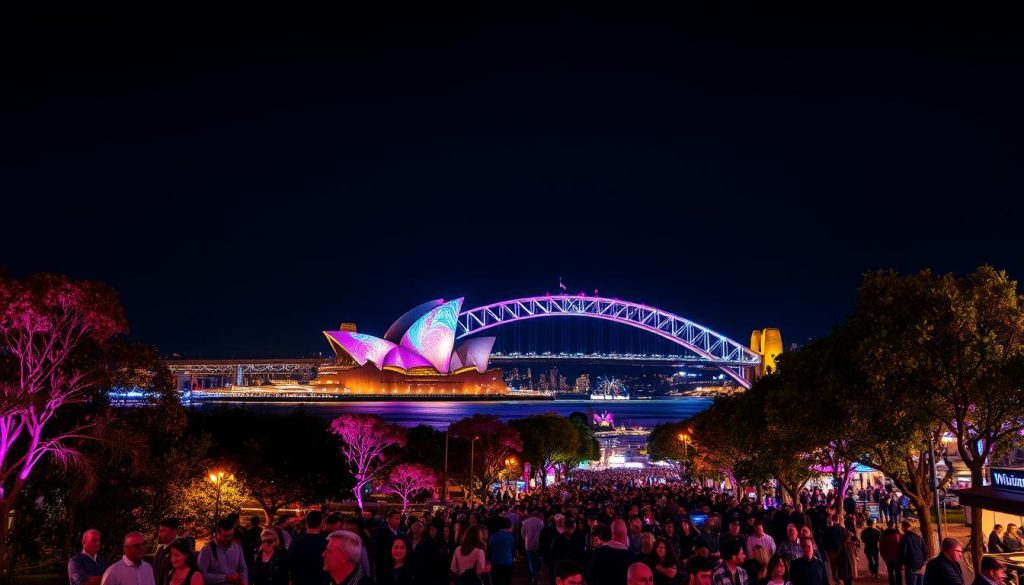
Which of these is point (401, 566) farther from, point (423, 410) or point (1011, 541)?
point (423, 410)

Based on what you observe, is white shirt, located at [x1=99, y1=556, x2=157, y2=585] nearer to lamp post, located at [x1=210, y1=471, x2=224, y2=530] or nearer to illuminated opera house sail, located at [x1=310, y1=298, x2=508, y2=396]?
lamp post, located at [x1=210, y1=471, x2=224, y2=530]

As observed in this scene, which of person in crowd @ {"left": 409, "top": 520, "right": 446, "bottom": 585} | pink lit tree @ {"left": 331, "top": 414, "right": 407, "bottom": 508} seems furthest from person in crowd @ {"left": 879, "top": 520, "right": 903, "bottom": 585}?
pink lit tree @ {"left": 331, "top": 414, "right": 407, "bottom": 508}

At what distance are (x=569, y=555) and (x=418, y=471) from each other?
1312 inches

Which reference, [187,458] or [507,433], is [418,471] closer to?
[507,433]

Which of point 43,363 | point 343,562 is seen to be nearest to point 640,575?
point 343,562

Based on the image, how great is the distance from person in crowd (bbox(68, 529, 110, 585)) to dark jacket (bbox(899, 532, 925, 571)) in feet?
34.5

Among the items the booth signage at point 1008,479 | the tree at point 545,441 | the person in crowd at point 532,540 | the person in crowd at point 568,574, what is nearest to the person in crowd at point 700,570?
the person in crowd at point 568,574

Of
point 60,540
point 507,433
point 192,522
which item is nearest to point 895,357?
point 60,540

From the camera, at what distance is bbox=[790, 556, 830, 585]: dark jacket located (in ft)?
27.8

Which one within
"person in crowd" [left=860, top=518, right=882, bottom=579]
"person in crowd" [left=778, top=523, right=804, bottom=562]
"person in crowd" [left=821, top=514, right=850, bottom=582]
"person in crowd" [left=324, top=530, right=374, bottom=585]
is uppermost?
"person in crowd" [left=324, top=530, right=374, bottom=585]

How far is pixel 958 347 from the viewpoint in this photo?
16.1 meters

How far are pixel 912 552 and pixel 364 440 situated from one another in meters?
35.6

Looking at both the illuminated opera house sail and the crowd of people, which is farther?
the illuminated opera house sail

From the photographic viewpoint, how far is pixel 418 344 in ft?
468
